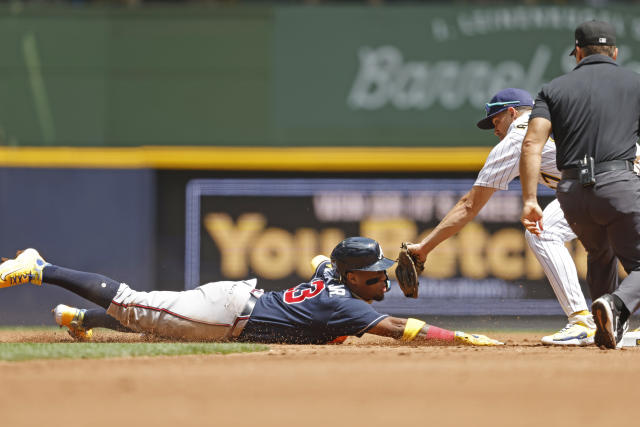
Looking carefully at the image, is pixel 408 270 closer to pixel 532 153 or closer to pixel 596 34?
pixel 532 153

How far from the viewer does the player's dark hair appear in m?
5.63

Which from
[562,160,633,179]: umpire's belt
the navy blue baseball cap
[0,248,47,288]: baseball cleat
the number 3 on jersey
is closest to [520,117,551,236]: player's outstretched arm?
[562,160,633,179]: umpire's belt

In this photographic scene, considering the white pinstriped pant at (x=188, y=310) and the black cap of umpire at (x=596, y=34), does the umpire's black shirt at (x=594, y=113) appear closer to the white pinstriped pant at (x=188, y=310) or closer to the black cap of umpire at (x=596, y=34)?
the black cap of umpire at (x=596, y=34)

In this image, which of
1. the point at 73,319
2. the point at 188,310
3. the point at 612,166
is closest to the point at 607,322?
the point at 612,166

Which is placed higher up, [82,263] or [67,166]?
[67,166]

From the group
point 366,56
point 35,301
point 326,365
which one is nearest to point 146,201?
point 35,301

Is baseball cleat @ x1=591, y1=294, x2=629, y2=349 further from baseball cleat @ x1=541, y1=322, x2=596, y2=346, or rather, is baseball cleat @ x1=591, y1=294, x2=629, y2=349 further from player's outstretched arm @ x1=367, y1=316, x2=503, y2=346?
player's outstretched arm @ x1=367, y1=316, x2=503, y2=346

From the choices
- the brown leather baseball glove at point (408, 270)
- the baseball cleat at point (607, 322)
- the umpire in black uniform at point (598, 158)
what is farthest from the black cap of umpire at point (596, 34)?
the brown leather baseball glove at point (408, 270)

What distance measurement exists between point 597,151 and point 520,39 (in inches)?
239

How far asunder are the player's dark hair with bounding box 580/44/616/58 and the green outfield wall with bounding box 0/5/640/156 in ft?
17.7

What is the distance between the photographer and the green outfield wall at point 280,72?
11.1 meters

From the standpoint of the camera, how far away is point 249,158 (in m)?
10.8

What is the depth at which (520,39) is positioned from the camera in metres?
11.2

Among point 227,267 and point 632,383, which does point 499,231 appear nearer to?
point 227,267
